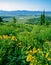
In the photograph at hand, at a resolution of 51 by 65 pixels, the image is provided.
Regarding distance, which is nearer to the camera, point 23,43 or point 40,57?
point 40,57

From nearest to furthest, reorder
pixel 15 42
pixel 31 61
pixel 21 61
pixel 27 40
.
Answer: pixel 31 61
pixel 21 61
pixel 15 42
pixel 27 40

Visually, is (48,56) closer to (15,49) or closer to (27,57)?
(27,57)

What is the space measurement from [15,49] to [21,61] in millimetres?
552

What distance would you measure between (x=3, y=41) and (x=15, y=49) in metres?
0.50

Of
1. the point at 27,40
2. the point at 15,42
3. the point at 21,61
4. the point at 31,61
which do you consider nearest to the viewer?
the point at 31,61

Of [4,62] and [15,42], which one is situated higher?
[15,42]

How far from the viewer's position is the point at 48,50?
7047mm

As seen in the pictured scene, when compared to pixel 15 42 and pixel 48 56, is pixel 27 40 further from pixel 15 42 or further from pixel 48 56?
pixel 48 56

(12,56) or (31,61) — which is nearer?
(31,61)

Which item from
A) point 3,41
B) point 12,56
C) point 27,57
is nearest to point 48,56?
point 27,57

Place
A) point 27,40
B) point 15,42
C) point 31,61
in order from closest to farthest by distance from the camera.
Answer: point 31,61, point 15,42, point 27,40

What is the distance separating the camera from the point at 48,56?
658 cm

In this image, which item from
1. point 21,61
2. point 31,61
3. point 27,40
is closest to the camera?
point 31,61

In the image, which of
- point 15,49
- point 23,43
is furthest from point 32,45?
point 15,49
